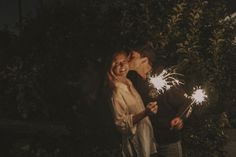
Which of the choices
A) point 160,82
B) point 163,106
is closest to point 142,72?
point 160,82

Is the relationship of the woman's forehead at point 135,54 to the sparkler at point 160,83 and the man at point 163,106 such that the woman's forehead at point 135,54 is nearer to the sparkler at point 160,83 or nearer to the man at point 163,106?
the man at point 163,106

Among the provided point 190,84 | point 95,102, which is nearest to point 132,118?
point 95,102

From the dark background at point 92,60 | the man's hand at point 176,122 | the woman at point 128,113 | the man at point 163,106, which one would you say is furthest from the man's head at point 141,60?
the dark background at point 92,60

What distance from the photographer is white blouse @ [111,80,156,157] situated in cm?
622

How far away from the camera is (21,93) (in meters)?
8.52

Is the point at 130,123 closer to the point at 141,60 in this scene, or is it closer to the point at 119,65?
the point at 119,65

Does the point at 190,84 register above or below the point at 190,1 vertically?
below

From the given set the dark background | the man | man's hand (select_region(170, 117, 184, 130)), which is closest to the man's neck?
the man

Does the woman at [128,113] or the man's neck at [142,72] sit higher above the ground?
the man's neck at [142,72]

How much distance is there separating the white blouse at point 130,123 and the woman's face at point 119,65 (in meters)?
0.12

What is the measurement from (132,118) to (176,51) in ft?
7.85

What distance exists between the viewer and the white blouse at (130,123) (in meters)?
6.22

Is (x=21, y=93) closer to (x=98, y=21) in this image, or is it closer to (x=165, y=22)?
(x=98, y=21)

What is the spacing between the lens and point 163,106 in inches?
266
